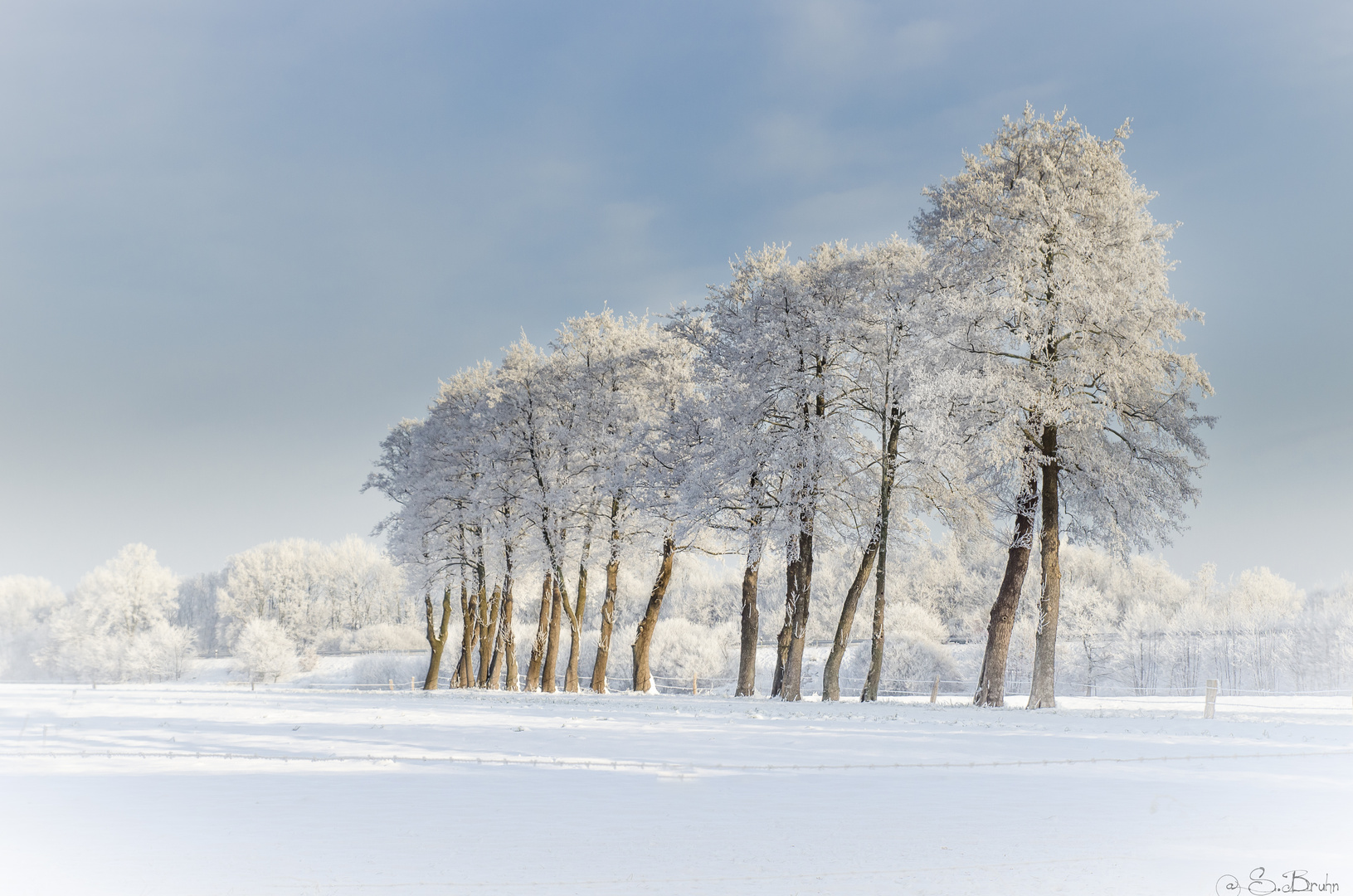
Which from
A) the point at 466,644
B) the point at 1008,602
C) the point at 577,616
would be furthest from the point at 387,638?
the point at 1008,602

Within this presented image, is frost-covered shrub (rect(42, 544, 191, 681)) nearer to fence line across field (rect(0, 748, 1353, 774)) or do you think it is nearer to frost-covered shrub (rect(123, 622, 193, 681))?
frost-covered shrub (rect(123, 622, 193, 681))

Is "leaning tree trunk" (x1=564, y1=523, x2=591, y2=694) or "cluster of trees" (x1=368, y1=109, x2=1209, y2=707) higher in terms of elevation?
"cluster of trees" (x1=368, y1=109, x2=1209, y2=707)

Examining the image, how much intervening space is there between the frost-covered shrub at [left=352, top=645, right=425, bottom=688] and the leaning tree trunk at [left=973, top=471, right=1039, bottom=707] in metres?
70.2

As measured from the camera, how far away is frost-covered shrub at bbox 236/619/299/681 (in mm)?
79312

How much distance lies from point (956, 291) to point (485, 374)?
28180 mm

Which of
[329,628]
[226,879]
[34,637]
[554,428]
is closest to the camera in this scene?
[226,879]

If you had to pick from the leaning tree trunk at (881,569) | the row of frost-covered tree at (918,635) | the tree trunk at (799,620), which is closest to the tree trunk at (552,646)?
the tree trunk at (799,620)

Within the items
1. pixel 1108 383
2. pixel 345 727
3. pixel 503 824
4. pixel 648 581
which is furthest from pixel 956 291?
pixel 648 581

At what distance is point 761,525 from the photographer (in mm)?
25312

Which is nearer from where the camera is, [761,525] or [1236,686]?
[761,525]

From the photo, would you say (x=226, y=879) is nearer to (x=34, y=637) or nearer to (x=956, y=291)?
(x=956, y=291)

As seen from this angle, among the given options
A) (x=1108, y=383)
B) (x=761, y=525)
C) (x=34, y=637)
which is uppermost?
(x=1108, y=383)

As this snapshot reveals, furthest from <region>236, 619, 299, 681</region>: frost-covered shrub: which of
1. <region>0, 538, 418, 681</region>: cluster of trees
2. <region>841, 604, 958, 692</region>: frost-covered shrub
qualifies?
<region>841, 604, 958, 692</region>: frost-covered shrub
